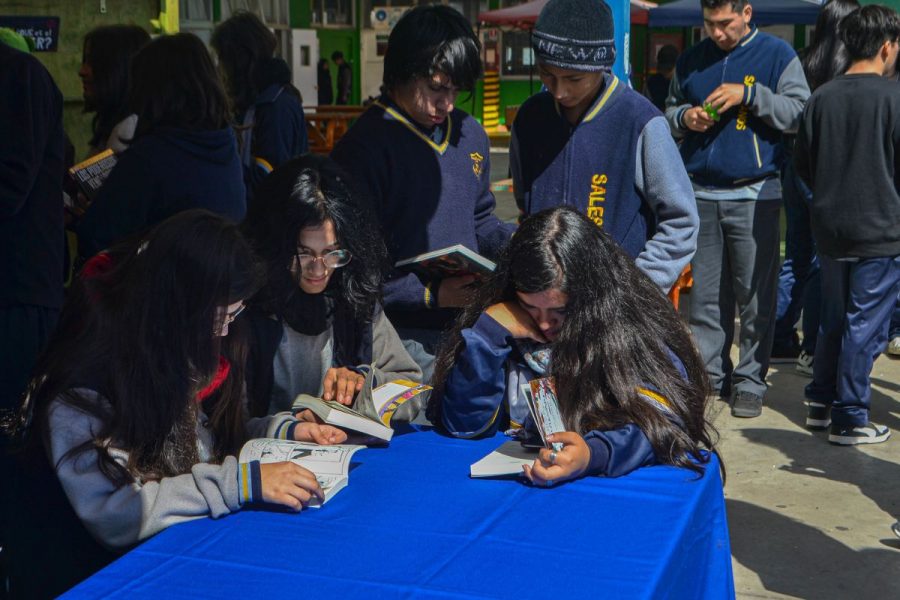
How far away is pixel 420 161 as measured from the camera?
3.21m

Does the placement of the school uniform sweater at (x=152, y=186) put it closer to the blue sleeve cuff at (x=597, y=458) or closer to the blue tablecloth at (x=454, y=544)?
the blue tablecloth at (x=454, y=544)

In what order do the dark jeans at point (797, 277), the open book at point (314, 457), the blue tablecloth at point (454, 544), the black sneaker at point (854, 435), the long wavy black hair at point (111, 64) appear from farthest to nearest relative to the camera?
the dark jeans at point (797, 277)
the black sneaker at point (854, 435)
the long wavy black hair at point (111, 64)
the open book at point (314, 457)
the blue tablecloth at point (454, 544)

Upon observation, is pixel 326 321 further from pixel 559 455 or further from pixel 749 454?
pixel 749 454

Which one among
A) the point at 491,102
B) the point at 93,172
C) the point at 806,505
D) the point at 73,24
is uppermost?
the point at 73,24

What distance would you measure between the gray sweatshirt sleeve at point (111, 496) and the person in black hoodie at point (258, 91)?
9.18 ft

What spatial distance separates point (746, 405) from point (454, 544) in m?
3.32

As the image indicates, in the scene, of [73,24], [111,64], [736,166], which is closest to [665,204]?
[736,166]

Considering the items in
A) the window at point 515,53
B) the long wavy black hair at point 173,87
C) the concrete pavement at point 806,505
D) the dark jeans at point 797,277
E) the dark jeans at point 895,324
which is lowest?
the concrete pavement at point 806,505

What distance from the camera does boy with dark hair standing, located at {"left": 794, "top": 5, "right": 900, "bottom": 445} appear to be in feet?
14.4

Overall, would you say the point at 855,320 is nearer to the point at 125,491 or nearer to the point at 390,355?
the point at 390,355

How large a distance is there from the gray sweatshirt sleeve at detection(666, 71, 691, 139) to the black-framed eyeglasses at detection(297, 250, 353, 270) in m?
2.43

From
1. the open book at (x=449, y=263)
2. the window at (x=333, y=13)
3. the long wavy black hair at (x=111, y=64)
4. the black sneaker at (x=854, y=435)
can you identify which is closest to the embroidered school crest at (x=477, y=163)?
the open book at (x=449, y=263)

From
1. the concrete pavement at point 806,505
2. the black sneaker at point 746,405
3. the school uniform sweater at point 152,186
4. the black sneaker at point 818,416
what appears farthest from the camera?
the black sneaker at point 746,405

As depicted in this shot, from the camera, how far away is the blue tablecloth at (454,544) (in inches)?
72.3
